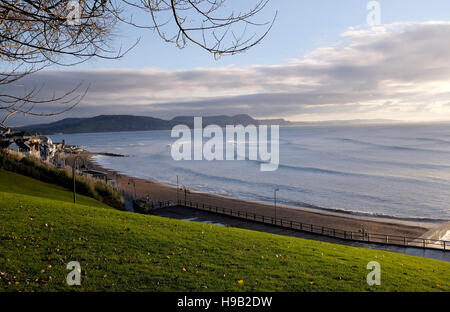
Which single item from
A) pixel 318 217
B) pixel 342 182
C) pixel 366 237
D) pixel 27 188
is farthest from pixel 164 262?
pixel 342 182

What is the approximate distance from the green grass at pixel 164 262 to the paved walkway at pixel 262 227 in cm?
1342

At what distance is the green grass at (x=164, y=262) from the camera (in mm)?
6949

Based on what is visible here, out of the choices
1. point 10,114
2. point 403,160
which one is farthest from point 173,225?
point 403,160

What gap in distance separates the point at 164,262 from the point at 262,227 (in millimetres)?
22459

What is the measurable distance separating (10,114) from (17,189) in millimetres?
23061

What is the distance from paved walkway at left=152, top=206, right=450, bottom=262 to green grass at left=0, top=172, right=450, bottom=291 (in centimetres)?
1342

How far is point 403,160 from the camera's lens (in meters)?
79.0

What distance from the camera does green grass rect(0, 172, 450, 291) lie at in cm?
695

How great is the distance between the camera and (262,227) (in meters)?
29.9
